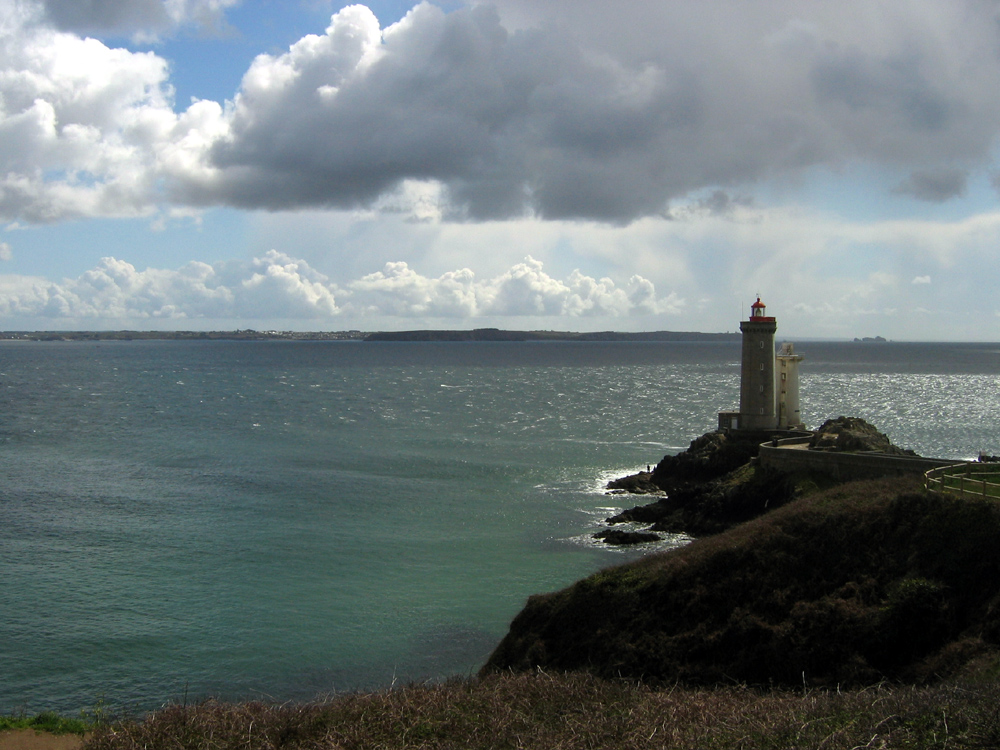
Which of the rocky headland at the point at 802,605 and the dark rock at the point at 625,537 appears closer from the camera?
the rocky headland at the point at 802,605

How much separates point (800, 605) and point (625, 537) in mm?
16783

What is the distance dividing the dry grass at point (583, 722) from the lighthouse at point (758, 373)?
3488 centimetres

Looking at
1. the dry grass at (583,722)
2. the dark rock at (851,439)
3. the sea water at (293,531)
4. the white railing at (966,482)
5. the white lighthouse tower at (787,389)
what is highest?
the white lighthouse tower at (787,389)

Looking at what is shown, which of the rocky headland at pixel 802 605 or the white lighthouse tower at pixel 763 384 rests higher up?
the white lighthouse tower at pixel 763 384

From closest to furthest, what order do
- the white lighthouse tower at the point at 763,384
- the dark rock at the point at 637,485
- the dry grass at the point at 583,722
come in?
the dry grass at the point at 583,722 < the dark rock at the point at 637,485 < the white lighthouse tower at the point at 763,384

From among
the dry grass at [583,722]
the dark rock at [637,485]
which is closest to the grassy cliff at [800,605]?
the dry grass at [583,722]

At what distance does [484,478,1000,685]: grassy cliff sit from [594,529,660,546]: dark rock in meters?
12.5

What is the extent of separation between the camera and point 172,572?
31359mm

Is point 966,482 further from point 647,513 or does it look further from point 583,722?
point 647,513

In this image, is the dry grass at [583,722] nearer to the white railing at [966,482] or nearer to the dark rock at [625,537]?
the white railing at [966,482]

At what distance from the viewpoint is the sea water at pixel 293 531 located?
23688 mm

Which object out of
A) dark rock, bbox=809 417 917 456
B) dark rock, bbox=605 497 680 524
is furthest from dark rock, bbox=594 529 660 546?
dark rock, bbox=809 417 917 456

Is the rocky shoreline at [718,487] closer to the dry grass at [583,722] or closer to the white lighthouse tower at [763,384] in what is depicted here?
the white lighthouse tower at [763,384]

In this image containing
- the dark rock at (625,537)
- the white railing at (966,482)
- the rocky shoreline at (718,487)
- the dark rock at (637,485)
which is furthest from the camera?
the dark rock at (637,485)
